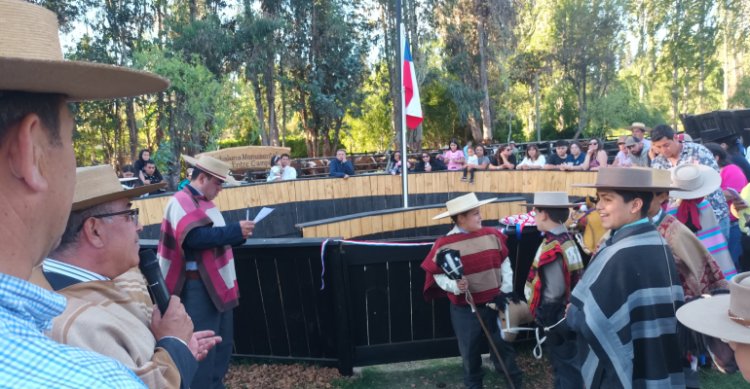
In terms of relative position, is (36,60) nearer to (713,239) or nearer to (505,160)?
(713,239)

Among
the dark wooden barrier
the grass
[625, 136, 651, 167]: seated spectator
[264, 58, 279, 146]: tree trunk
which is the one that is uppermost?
[264, 58, 279, 146]: tree trunk

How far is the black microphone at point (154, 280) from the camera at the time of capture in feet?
7.41

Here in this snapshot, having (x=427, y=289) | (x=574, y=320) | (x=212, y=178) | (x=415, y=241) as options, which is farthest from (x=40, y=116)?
(x=415, y=241)

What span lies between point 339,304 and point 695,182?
11.5 feet

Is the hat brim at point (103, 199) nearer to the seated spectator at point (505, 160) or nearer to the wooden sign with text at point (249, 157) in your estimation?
the seated spectator at point (505, 160)

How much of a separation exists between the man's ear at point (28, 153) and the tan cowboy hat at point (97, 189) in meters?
1.24

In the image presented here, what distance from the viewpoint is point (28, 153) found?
0.97 m

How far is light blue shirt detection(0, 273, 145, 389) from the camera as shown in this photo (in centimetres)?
75

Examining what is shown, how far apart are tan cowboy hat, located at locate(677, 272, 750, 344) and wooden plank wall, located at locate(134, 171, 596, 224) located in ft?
32.8

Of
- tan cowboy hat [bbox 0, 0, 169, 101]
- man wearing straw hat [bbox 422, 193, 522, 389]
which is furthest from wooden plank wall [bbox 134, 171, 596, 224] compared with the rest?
tan cowboy hat [bbox 0, 0, 169, 101]

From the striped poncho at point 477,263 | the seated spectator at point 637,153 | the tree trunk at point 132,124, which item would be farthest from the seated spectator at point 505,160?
the tree trunk at point 132,124

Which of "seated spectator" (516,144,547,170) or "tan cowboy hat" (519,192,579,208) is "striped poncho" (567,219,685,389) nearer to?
"tan cowboy hat" (519,192,579,208)

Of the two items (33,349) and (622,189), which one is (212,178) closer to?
(622,189)

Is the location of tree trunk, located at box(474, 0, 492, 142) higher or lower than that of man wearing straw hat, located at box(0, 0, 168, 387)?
higher
